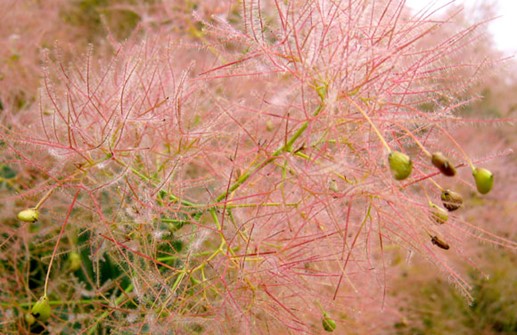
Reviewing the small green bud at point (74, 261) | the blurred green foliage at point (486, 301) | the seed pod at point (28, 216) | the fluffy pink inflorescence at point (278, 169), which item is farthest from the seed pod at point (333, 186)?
the blurred green foliage at point (486, 301)

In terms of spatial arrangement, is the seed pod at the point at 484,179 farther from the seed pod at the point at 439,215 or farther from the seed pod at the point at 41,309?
the seed pod at the point at 41,309

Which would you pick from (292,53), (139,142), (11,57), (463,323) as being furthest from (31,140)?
(463,323)

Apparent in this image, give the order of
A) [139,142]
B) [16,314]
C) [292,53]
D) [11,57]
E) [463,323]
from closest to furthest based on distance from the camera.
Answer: [292,53], [139,142], [16,314], [11,57], [463,323]

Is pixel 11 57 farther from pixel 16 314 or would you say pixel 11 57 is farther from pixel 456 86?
pixel 456 86

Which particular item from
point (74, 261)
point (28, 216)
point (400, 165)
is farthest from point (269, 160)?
point (74, 261)

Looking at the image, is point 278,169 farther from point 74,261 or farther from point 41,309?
point 74,261

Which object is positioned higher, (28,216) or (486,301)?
(28,216)

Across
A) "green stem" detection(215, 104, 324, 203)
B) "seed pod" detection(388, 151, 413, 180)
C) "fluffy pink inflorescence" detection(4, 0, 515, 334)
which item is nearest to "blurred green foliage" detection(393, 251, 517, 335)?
"fluffy pink inflorescence" detection(4, 0, 515, 334)

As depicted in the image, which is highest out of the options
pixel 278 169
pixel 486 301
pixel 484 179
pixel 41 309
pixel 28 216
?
pixel 484 179

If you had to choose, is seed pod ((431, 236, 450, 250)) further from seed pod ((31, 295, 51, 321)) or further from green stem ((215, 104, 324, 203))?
seed pod ((31, 295, 51, 321))
